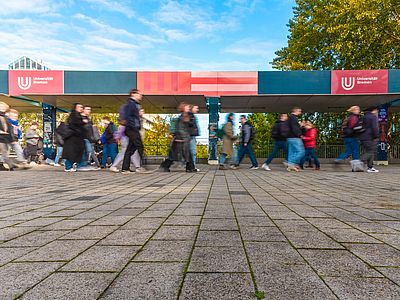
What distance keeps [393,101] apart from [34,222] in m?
19.2

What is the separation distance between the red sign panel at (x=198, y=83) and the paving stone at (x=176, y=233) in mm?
13839

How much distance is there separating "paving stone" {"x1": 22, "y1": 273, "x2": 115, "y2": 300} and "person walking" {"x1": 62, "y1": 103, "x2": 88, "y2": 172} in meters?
7.96

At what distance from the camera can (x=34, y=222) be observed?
9.78ft

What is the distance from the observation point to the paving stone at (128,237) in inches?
89.9

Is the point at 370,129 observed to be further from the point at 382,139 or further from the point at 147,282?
the point at 382,139

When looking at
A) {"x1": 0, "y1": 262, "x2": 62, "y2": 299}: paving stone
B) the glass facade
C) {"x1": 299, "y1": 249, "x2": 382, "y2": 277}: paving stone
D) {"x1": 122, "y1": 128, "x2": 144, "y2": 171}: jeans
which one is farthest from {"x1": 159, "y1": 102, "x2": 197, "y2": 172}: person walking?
the glass facade

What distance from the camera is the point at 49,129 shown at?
63.4 ft

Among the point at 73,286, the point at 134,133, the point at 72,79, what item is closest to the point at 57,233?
the point at 73,286

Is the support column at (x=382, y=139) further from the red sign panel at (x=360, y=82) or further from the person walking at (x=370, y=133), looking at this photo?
the person walking at (x=370, y=133)

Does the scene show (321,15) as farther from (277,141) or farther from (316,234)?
(316,234)

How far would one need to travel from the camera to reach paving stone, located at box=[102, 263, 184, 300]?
147 centimetres

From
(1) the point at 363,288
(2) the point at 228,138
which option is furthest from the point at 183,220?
(2) the point at 228,138

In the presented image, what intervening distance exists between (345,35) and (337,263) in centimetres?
1907

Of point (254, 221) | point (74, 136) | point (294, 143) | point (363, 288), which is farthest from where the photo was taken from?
point (294, 143)
